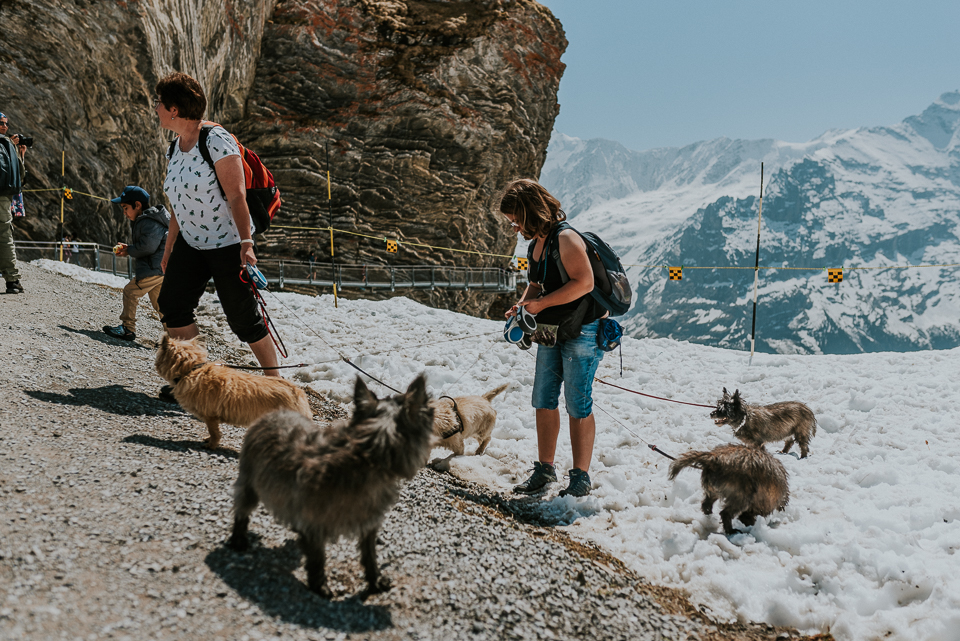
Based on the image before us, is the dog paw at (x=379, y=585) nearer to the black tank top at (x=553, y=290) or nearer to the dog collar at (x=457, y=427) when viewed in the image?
the black tank top at (x=553, y=290)

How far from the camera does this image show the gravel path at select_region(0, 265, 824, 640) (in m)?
2.01

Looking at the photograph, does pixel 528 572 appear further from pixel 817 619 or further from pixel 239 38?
pixel 239 38

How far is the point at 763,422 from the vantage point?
5.94 metres

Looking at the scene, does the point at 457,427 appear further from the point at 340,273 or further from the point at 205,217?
the point at 340,273

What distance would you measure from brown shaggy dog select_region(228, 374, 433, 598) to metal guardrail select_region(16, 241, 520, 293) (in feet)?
48.5

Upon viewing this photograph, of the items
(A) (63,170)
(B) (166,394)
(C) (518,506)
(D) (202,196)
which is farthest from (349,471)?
(A) (63,170)

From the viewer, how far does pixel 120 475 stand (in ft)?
9.89

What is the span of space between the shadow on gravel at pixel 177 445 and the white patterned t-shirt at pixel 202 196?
1.42 metres

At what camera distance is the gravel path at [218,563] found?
2006 millimetres

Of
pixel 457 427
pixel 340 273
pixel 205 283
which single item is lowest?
pixel 457 427

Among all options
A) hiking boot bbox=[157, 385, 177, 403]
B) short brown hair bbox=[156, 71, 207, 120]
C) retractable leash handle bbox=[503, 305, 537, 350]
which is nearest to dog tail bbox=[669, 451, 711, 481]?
retractable leash handle bbox=[503, 305, 537, 350]

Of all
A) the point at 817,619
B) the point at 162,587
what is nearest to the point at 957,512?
the point at 817,619

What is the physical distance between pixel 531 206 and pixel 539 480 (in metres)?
2.09

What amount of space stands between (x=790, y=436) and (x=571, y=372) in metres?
3.57
